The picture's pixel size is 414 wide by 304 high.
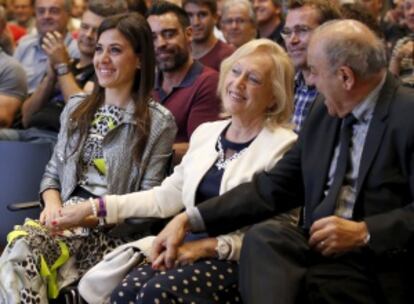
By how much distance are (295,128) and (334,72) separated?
0.82 meters

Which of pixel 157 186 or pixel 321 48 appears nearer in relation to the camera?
pixel 321 48

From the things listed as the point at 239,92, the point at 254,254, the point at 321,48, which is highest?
the point at 321,48

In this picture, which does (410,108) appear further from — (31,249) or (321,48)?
(31,249)

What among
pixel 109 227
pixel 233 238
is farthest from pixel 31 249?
pixel 233 238

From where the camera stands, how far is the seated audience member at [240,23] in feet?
18.5

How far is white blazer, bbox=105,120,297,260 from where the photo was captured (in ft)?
10.6

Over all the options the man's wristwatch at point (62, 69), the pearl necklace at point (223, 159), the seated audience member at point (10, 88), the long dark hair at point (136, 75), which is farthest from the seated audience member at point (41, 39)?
the pearl necklace at point (223, 159)

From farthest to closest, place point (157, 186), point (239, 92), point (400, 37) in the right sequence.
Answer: point (400, 37) → point (157, 186) → point (239, 92)

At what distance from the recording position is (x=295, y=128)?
364 centimetres

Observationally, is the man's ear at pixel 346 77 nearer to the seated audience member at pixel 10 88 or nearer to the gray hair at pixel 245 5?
the seated audience member at pixel 10 88

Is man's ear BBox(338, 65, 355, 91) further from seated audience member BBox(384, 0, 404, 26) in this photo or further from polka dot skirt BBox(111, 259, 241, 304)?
seated audience member BBox(384, 0, 404, 26)

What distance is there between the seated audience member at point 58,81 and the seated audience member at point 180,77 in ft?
1.19

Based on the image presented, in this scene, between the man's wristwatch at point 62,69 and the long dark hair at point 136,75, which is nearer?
the long dark hair at point 136,75

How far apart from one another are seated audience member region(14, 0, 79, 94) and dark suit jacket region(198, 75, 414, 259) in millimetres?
2745
